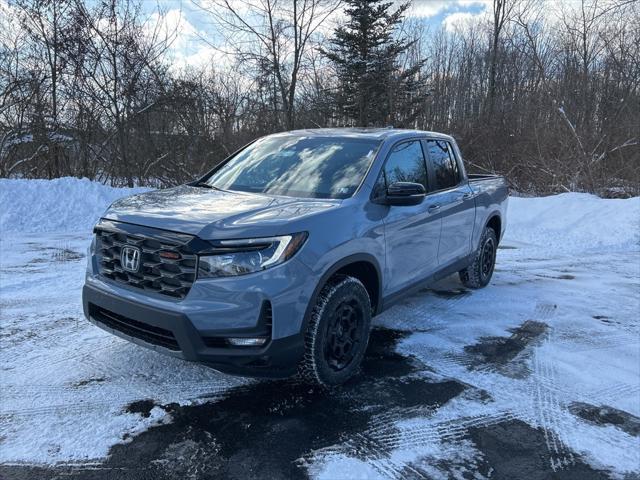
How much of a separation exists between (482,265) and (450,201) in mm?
1508

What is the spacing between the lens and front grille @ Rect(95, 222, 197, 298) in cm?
304

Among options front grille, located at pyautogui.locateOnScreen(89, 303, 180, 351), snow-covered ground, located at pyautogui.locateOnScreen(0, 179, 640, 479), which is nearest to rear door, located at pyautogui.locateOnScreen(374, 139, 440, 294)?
snow-covered ground, located at pyautogui.locateOnScreen(0, 179, 640, 479)

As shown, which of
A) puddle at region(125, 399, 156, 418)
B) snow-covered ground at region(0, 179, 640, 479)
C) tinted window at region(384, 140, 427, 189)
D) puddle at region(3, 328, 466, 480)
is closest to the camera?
puddle at region(3, 328, 466, 480)

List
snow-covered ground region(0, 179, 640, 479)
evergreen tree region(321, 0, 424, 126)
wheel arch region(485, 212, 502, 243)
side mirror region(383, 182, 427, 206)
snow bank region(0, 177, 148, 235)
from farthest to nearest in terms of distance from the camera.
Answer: evergreen tree region(321, 0, 424, 126)
snow bank region(0, 177, 148, 235)
wheel arch region(485, 212, 502, 243)
side mirror region(383, 182, 427, 206)
snow-covered ground region(0, 179, 640, 479)

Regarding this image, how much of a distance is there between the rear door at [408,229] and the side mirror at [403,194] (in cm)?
11

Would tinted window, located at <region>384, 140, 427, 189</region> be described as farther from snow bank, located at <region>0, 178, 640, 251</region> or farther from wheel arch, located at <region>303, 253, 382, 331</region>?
snow bank, located at <region>0, 178, 640, 251</region>

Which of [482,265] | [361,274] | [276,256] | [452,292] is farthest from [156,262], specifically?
[482,265]

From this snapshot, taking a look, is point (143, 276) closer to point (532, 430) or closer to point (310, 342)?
point (310, 342)

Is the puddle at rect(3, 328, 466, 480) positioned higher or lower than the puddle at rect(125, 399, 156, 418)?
lower

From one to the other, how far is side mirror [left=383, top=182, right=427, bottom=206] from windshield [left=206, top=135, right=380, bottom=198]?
27 cm

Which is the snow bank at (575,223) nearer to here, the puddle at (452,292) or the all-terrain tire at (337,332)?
the puddle at (452,292)

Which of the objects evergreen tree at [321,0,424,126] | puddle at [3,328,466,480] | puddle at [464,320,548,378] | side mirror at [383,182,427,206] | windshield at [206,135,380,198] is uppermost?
evergreen tree at [321,0,424,126]

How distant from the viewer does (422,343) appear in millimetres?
4523

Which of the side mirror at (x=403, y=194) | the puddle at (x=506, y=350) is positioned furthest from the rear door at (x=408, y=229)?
the puddle at (x=506, y=350)
